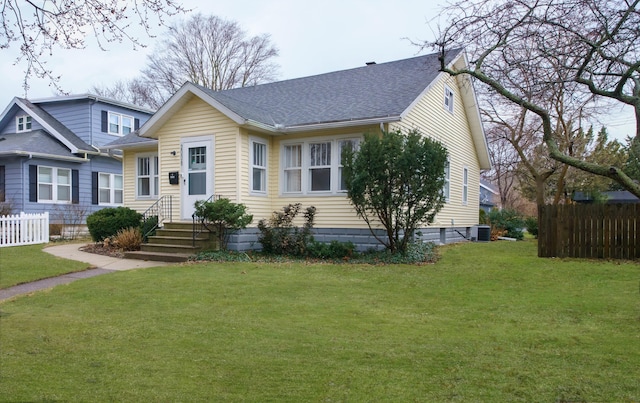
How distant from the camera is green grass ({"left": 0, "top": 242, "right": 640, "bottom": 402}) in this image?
3.84 metres

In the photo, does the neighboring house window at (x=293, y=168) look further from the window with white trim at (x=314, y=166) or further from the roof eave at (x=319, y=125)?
Answer: the roof eave at (x=319, y=125)

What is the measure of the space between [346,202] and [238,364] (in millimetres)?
9087

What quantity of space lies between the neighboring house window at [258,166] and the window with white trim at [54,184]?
1238cm

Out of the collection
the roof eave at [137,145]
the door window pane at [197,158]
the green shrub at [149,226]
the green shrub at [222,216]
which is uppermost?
the roof eave at [137,145]

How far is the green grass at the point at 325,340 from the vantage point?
3836 mm

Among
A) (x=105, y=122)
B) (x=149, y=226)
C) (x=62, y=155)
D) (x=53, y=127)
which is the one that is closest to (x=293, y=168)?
(x=149, y=226)

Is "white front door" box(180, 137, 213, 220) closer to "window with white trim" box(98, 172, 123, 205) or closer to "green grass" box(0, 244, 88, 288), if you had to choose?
"green grass" box(0, 244, 88, 288)

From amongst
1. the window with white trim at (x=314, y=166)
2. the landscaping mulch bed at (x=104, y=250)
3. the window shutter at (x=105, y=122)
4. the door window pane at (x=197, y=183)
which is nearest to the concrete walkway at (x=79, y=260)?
the landscaping mulch bed at (x=104, y=250)

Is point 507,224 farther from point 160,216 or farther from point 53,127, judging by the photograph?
point 53,127

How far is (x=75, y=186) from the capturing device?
21906mm

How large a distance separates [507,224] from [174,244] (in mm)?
17140

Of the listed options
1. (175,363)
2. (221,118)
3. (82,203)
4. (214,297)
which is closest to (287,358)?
(175,363)

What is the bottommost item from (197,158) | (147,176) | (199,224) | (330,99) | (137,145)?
(199,224)

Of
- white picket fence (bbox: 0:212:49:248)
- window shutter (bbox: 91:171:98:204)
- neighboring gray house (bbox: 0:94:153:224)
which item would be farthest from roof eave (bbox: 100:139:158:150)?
window shutter (bbox: 91:171:98:204)
